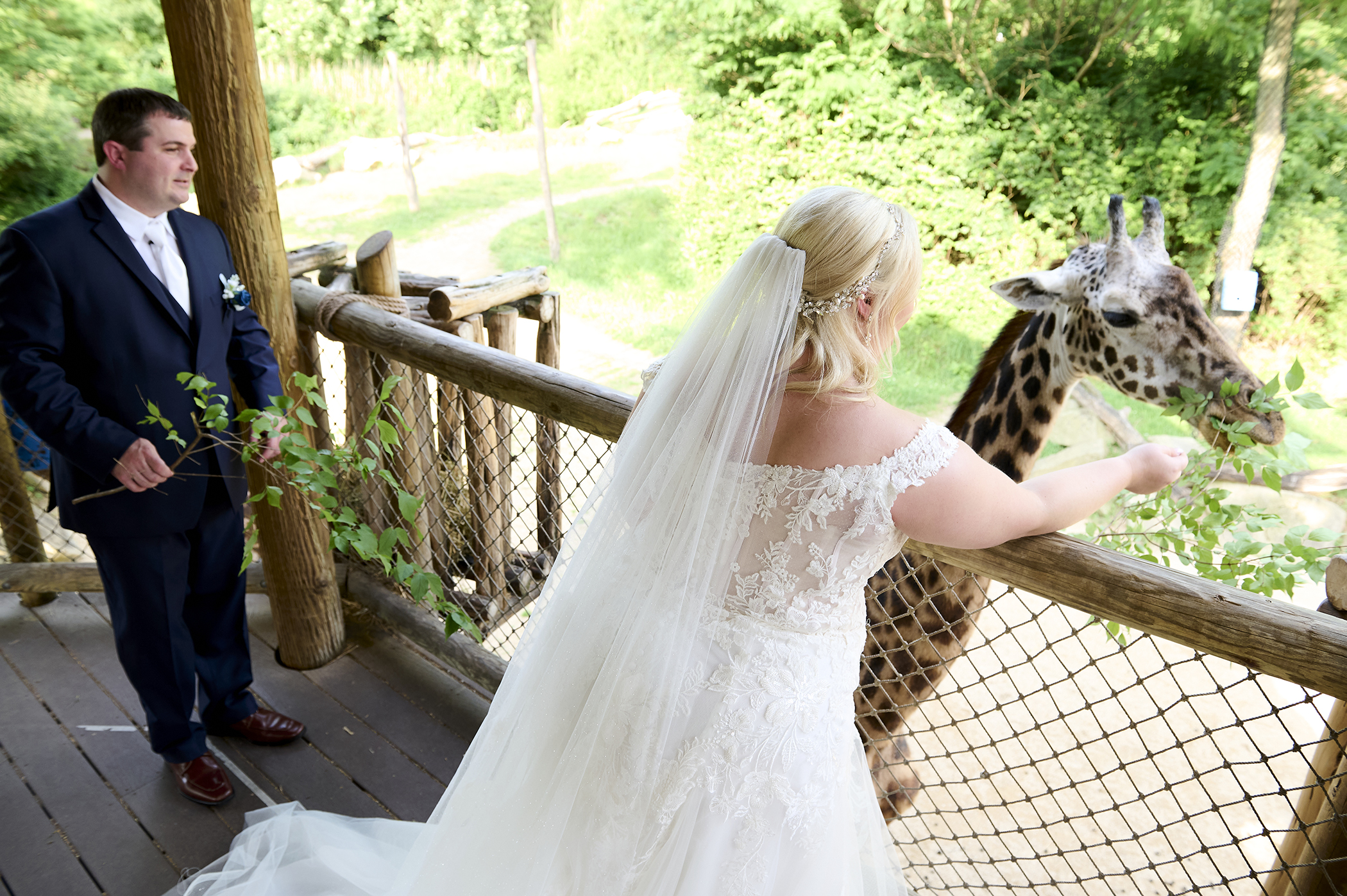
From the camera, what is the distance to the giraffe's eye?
90.1 inches

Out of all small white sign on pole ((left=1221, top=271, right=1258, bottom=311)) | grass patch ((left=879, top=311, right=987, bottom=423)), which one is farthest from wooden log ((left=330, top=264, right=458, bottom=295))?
grass patch ((left=879, top=311, right=987, bottom=423))

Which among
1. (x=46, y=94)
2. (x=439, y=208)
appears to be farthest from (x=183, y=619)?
(x=439, y=208)

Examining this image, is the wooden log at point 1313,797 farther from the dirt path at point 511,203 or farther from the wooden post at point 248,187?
the dirt path at point 511,203

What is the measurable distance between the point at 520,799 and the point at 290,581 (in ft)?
5.23

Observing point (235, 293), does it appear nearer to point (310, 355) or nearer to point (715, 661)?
point (310, 355)

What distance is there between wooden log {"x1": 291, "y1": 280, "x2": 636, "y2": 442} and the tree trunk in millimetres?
8046

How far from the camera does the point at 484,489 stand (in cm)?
380

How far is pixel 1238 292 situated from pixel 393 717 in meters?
2.84

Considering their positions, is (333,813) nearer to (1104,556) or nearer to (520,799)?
(520,799)

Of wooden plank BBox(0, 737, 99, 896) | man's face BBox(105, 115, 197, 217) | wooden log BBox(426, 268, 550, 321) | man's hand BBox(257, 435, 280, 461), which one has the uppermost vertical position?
man's face BBox(105, 115, 197, 217)

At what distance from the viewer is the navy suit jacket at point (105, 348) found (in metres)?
2.03

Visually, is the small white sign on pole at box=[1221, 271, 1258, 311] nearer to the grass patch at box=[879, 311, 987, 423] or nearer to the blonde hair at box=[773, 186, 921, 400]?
the blonde hair at box=[773, 186, 921, 400]

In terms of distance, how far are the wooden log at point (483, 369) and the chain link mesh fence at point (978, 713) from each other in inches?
10.4

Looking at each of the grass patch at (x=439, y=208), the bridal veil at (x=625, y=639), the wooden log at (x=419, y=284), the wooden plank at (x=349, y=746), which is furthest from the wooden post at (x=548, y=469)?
the grass patch at (x=439, y=208)
